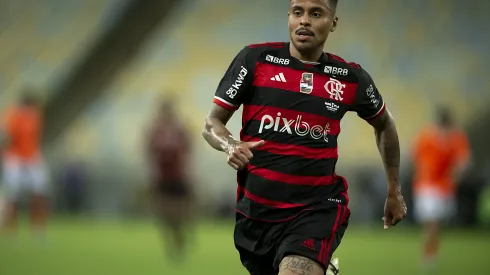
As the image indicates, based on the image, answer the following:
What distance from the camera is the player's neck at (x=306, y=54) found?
5.66 meters

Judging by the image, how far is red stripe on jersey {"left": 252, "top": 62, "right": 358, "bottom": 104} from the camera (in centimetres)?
556

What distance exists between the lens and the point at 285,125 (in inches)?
217

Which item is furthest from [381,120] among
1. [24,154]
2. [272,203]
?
[24,154]

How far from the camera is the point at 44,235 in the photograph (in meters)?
17.2

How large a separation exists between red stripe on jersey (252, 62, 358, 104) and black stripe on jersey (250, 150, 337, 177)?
0.37 metres

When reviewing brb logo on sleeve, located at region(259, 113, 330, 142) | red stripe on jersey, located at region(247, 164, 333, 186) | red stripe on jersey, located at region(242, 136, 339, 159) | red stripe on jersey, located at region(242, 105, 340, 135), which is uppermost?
red stripe on jersey, located at region(242, 105, 340, 135)

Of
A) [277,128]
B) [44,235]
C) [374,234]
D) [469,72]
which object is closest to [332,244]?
[277,128]

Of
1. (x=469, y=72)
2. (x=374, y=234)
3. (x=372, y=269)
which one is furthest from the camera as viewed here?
(x=469, y=72)

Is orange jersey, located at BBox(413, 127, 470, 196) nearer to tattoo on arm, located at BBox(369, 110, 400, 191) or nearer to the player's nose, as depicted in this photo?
tattoo on arm, located at BBox(369, 110, 400, 191)

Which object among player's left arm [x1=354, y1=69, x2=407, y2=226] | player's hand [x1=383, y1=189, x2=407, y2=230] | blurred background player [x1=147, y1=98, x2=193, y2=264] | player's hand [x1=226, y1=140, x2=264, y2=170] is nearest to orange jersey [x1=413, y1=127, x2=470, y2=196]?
blurred background player [x1=147, y1=98, x2=193, y2=264]

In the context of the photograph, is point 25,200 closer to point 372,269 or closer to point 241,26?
point 241,26

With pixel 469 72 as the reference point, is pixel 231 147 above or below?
below

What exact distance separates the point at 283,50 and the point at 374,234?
14936mm

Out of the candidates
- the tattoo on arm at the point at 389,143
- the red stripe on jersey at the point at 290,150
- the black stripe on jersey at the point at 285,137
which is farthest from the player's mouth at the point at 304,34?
the tattoo on arm at the point at 389,143
